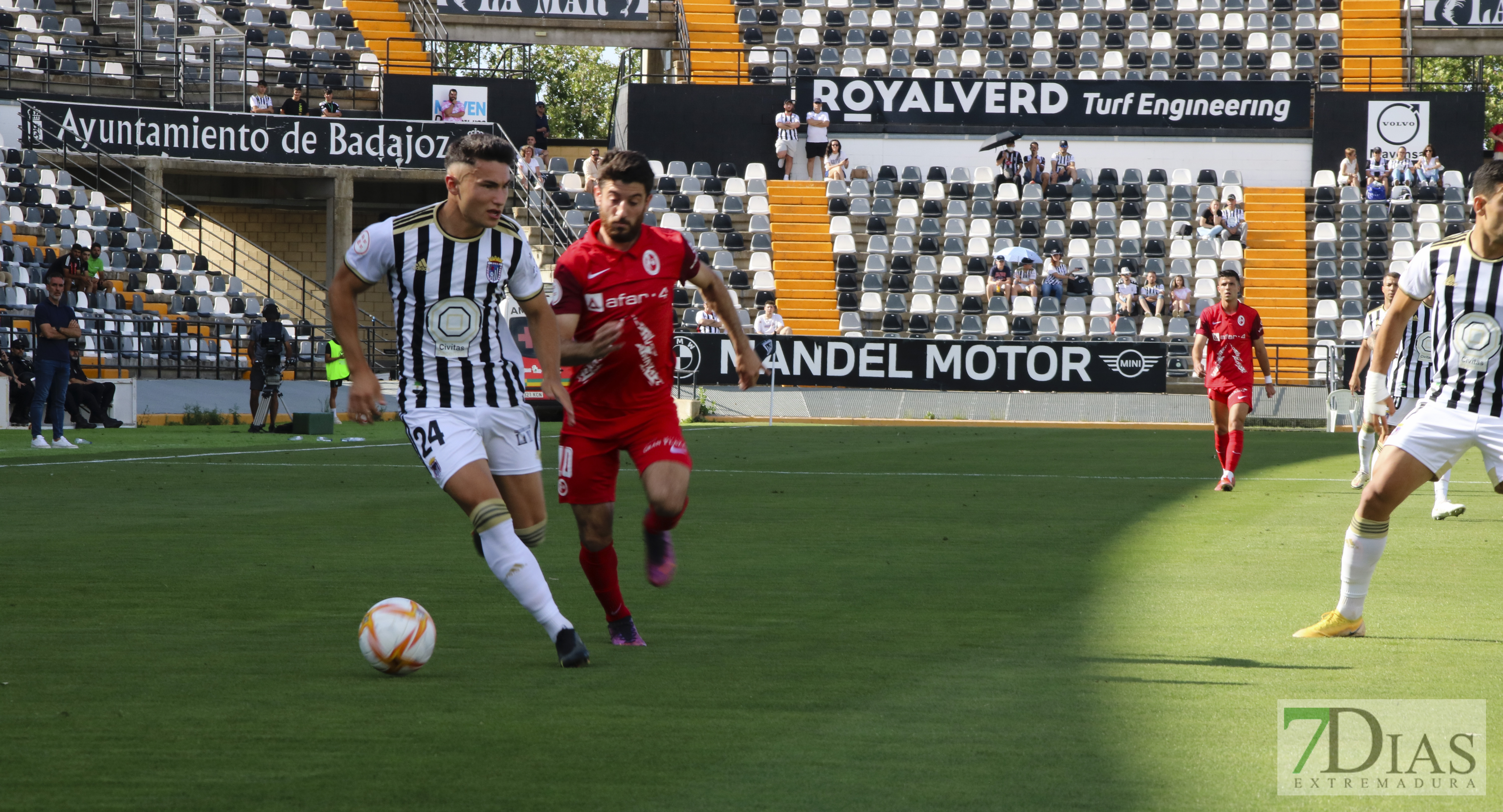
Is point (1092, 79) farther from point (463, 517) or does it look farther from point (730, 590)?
point (730, 590)

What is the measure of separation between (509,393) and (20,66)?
A: 110 ft

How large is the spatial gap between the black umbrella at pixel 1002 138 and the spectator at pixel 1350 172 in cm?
731

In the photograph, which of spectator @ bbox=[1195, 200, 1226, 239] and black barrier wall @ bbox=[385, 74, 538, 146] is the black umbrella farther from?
black barrier wall @ bbox=[385, 74, 538, 146]

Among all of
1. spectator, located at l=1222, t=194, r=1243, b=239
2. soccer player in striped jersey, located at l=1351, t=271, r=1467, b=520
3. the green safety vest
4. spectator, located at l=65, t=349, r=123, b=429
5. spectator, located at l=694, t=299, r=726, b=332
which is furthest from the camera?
spectator, located at l=1222, t=194, r=1243, b=239

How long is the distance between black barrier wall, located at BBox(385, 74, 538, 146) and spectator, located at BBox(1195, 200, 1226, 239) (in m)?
15.5

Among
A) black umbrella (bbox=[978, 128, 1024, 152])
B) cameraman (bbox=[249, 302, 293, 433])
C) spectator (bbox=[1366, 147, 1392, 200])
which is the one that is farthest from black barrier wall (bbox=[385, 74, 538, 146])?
spectator (bbox=[1366, 147, 1392, 200])

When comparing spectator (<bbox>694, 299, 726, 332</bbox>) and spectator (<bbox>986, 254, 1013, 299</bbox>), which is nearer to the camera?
spectator (<bbox>694, 299, 726, 332</bbox>)

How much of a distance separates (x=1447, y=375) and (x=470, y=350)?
395 cm

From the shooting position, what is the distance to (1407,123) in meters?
36.6

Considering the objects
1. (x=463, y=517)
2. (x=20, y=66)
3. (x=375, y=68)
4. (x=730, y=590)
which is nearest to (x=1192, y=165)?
(x=375, y=68)

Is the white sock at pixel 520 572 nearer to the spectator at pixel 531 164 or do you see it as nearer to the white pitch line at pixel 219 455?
the white pitch line at pixel 219 455

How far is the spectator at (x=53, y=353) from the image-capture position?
17.7m

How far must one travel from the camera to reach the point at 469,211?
5.95 metres

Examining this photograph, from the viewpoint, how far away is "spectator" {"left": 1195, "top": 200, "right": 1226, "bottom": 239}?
113 feet
